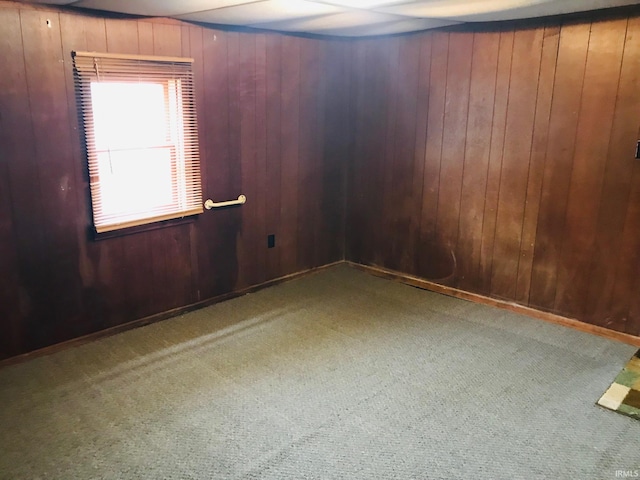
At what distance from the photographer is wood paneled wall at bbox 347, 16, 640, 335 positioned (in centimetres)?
322

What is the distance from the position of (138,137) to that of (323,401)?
1.93 m

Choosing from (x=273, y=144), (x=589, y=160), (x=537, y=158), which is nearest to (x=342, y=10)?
(x=273, y=144)

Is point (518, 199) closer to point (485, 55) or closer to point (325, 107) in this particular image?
point (485, 55)

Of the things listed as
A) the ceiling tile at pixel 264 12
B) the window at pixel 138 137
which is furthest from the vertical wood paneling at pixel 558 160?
the window at pixel 138 137

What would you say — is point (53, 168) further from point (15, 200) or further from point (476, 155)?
point (476, 155)

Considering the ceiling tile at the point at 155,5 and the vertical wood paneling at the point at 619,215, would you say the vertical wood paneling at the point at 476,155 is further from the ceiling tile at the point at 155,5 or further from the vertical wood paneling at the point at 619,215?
the ceiling tile at the point at 155,5

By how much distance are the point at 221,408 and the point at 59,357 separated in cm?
114

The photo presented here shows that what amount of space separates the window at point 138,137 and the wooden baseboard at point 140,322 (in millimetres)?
663

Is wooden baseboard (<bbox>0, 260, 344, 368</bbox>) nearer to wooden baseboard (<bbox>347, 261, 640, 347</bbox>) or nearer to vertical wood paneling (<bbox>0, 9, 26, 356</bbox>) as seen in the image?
vertical wood paneling (<bbox>0, 9, 26, 356</bbox>)

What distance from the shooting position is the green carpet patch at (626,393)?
2.60 m

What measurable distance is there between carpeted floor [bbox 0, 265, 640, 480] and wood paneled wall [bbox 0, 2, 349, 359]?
0.30 m

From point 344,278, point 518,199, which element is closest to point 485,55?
point 518,199

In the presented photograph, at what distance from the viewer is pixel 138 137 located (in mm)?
3252

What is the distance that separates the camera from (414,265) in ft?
14.2
